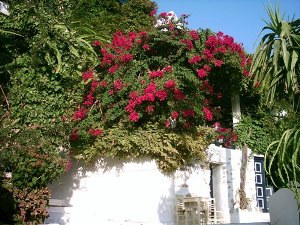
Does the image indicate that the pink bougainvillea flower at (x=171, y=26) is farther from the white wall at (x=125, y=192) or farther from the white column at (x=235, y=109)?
the white column at (x=235, y=109)

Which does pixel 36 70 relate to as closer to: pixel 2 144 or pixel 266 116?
pixel 2 144

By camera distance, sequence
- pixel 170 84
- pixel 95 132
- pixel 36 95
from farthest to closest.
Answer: pixel 95 132, pixel 170 84, pixel 36 95

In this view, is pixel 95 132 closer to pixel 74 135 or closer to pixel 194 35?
pixel 74 135

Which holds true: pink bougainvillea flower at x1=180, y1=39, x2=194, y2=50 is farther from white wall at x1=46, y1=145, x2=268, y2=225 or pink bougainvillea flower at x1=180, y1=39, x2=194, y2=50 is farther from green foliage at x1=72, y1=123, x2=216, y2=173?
white wall at x1=46, y1=145, x2=268, y2=225

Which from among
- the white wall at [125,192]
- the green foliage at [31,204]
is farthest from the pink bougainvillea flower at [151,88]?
the green foliage at [31,204]

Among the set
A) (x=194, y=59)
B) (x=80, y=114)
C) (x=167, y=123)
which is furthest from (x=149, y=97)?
(x=80, y=114)

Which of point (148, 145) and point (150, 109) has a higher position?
point (150, 109)

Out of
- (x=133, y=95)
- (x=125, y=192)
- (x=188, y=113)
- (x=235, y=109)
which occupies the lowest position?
(x=125, y=192)

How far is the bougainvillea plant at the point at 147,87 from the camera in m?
9.75

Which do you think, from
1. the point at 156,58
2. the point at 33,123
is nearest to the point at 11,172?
the point at 33,123

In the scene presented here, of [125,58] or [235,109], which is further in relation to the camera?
[235,109]

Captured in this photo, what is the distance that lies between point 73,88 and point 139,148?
7.53 feet

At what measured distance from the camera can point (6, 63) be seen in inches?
366

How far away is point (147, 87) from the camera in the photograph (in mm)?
9406
